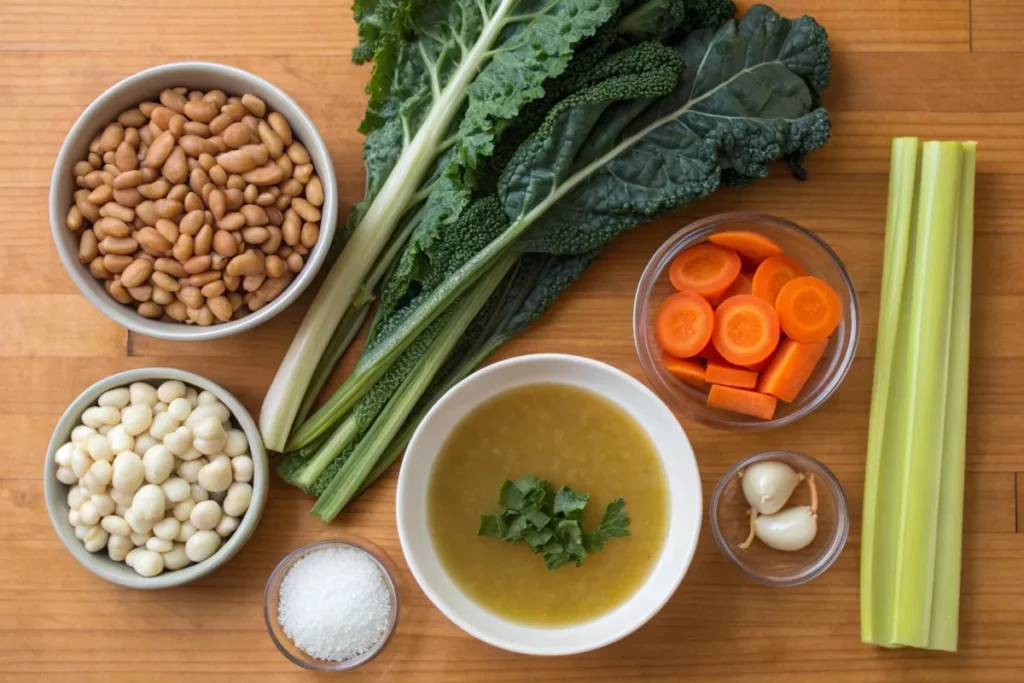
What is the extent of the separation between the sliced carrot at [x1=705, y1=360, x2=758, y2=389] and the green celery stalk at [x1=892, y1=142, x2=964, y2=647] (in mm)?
289

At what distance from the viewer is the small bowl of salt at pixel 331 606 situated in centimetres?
144

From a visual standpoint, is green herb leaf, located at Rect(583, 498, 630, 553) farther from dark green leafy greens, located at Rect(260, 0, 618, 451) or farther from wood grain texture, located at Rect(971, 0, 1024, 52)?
wood grain texture, located at Rect(971, 0, 1024, 52)

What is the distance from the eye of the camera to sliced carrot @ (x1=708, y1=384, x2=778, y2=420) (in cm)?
148

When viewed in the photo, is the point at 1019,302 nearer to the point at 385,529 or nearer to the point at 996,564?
the point at 996,564

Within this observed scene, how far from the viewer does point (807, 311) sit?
147 cm

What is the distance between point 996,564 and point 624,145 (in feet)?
3.32

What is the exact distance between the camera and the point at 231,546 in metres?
1.43

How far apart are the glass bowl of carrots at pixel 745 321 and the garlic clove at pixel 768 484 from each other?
0.07m

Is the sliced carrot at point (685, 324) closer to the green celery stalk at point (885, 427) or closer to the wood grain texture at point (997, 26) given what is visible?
the green celery stalk at point (885, 427)

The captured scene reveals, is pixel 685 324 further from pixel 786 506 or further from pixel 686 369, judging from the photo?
pixel 786 506

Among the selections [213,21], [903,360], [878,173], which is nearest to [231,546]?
[213,21]

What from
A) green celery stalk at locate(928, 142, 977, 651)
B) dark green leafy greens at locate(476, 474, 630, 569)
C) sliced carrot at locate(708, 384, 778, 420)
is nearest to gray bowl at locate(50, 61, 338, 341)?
dark green leafy greens at locate(476, 474, 630, 569)

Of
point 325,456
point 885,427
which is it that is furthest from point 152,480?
point 885,427

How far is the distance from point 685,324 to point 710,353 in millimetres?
74
